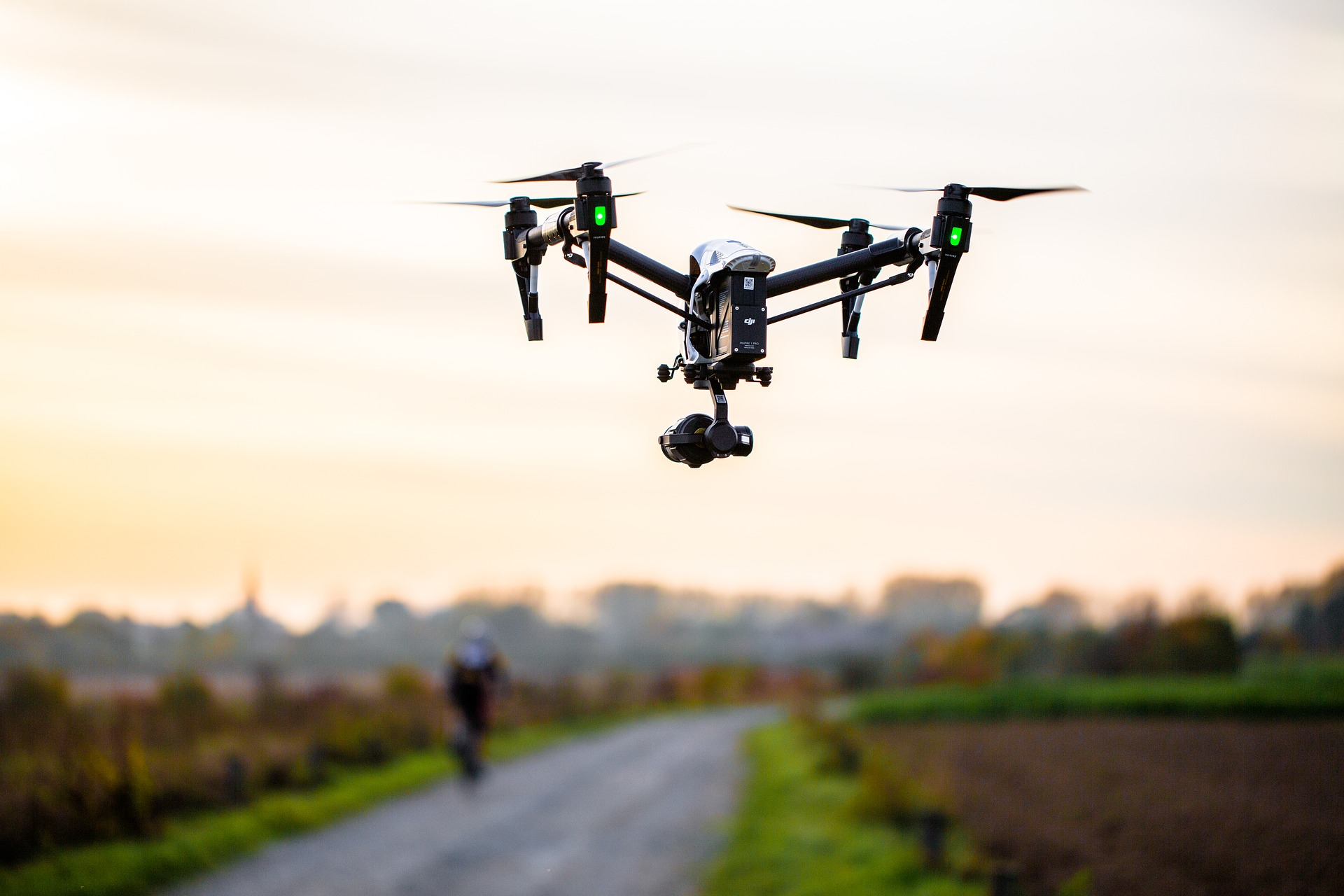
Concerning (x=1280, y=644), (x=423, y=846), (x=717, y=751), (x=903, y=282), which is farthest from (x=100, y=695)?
(x=1280, y=644)

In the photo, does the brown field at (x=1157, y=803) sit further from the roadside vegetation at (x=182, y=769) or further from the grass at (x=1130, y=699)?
the roadside vegetation at (x=182, y=769)

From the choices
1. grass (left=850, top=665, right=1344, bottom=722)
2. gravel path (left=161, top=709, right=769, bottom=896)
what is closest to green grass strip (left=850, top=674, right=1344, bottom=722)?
grass (left=850, top=665, right=1344, bottom=722)

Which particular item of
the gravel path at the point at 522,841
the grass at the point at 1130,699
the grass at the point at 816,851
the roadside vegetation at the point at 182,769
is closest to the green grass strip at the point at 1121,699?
the grass at the point at 1130,699

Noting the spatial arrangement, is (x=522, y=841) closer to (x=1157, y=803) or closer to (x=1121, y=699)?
(x=1157, y=803)

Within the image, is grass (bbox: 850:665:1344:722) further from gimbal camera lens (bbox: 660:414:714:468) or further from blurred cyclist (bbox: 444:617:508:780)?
gimbal camera lens (bbox: 660:414:714:468)

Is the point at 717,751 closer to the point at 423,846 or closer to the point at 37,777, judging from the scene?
the point at 423,846

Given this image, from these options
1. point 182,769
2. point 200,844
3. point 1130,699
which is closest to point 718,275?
point 200,844
